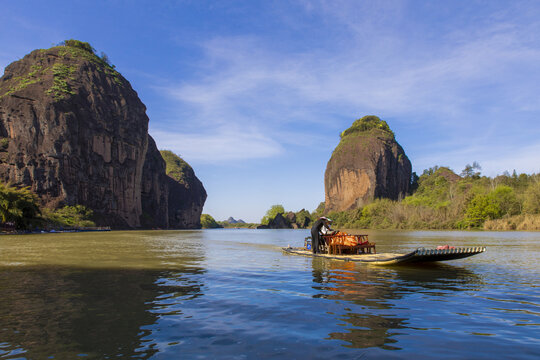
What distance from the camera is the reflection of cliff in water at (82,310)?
6.23 m

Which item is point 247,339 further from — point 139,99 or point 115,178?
point 139,99

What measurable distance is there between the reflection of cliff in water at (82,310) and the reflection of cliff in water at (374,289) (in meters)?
4.13

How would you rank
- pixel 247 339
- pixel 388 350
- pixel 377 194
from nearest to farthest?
pixel 388 350, pixel 247 339, pixel 377 194

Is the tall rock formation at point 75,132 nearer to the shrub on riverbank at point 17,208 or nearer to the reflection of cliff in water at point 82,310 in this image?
the shrub on riverbank at point 17,208

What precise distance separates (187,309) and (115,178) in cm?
13087

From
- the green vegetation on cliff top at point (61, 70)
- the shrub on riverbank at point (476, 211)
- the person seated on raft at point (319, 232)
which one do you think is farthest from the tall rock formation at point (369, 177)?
the person seated on raft at point (319, 232)

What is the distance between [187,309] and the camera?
913 cm

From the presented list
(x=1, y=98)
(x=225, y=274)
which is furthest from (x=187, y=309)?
A: (x=1, y=98)

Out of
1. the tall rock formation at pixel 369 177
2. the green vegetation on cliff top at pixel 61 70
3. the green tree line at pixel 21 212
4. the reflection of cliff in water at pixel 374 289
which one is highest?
the green vegetation on cliff top at pixel 61 70

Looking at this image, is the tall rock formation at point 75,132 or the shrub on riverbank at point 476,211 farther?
the tall rock formation at point 75,132

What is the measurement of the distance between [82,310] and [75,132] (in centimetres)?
12019

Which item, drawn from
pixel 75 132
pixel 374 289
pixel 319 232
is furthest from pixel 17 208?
pixel 374 289

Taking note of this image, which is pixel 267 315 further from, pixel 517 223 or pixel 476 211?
pixel 476 211

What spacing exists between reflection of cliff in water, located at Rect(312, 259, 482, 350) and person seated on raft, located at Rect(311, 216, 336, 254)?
12.8 feet
